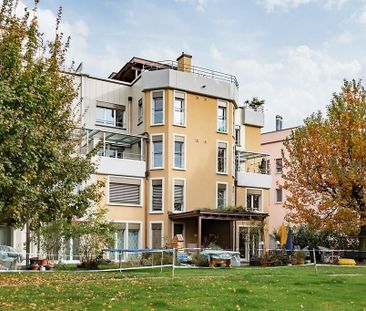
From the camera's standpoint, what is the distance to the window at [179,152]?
36188mm

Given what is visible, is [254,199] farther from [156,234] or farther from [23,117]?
[23,117]

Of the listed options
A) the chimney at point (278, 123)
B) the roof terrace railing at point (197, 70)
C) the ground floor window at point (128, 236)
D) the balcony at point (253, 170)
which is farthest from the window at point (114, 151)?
the chimney at point (278, 123)

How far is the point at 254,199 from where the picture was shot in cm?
4191

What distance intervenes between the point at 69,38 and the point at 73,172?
13.9 ft

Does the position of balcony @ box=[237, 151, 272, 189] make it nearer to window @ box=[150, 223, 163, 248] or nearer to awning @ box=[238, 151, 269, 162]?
awning @ box=[238, 151, 269, 162]

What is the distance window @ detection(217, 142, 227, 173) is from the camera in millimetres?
38125

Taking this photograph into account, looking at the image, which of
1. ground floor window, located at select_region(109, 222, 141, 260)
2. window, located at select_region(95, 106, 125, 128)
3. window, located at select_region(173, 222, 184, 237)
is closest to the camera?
ground floor window, located at select_region(109, 222, 141, 260)

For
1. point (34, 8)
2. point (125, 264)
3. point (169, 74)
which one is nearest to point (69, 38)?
point (34, 8)

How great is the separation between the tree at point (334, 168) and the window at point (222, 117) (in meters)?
6.27

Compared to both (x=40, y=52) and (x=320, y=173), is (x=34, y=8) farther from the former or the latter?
(x=320, y=173)

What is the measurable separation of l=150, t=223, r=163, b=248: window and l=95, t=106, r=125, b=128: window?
7816mm

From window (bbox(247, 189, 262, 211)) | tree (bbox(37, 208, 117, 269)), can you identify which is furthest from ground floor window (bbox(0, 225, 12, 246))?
window (bbox(247, 189, 262, 211))

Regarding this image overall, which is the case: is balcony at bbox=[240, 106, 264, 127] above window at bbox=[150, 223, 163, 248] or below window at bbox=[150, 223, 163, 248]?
above

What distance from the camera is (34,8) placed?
14328mm
